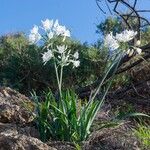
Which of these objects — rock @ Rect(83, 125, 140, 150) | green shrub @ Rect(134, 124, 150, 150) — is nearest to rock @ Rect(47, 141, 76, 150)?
rock @ Rect(83, 125, 140, 150)

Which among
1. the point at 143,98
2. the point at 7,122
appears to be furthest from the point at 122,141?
the point at 143,98

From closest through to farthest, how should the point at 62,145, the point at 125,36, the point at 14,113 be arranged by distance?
1. the point at 62,145
2. the point at 125,36
3. the point at 14,113

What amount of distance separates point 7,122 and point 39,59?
4.98 metres

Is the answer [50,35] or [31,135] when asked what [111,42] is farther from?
[31,135]

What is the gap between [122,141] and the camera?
599cm

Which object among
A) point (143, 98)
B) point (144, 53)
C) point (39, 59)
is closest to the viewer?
point (143, 98)

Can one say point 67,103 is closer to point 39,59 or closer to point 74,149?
point 74,149

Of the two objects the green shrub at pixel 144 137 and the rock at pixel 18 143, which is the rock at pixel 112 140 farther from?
the rock at pixel 18 143

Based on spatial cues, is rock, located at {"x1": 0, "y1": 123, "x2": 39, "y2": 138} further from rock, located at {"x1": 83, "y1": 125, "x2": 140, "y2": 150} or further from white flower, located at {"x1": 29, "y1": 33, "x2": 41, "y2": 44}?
white flower, located at {"x1": 29, "y1": 33, "x2": 41, "y2": 44}

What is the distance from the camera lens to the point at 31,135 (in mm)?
6094

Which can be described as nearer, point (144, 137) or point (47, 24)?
point (144, 137)

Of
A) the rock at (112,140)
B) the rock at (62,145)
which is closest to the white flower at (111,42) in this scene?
the rock at (112,140)

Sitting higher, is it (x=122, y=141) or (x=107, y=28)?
(x=107, y=28)

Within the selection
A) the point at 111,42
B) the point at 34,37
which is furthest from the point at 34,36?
the point at 111,42
